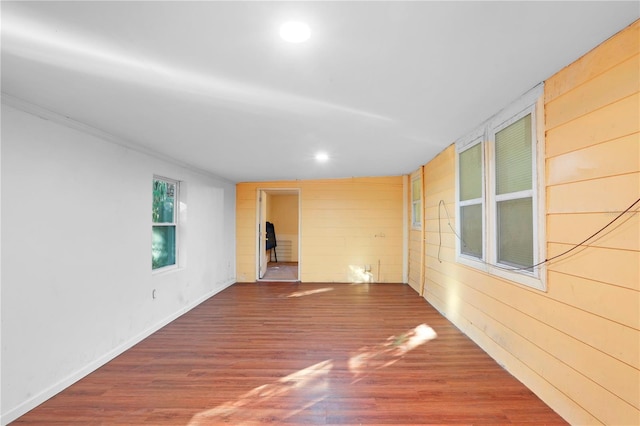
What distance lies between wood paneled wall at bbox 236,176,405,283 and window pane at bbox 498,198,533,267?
341 centimetres

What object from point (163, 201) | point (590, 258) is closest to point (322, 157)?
point (163, 201)

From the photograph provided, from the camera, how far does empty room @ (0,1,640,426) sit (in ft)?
4.67

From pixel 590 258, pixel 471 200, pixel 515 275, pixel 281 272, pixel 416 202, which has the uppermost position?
pixel 416 202

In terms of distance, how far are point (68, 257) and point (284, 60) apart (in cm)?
232

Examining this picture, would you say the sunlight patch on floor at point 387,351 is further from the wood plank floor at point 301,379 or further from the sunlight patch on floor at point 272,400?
the sunlight patch on floor at point 272,400

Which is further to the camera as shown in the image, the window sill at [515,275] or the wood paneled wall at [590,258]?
the window sill at [515,275]

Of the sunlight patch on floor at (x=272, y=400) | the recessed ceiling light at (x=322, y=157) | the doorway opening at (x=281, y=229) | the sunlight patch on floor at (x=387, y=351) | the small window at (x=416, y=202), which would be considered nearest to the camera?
the sunlight patch on floor at (x=272, y=400)

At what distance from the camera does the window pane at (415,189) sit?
17.7 feet

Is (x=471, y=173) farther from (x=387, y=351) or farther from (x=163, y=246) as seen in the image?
(x=163, y=246)

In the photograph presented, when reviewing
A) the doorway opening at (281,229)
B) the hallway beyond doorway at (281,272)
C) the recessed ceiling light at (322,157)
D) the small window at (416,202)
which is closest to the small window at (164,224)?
the recessed ceiling light at (322,157)

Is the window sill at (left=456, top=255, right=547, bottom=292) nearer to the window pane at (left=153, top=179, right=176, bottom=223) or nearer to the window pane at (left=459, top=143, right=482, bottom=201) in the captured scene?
the window pane at (left=459, top=143, right=482, bottom=201)

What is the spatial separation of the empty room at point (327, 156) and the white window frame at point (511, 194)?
0.06 ft

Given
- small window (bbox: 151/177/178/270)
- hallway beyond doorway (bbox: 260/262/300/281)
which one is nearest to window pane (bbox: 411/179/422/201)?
hallway beyond doorway (bbox: 260/262/300/281)

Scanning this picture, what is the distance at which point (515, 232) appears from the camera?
8.00 ft
